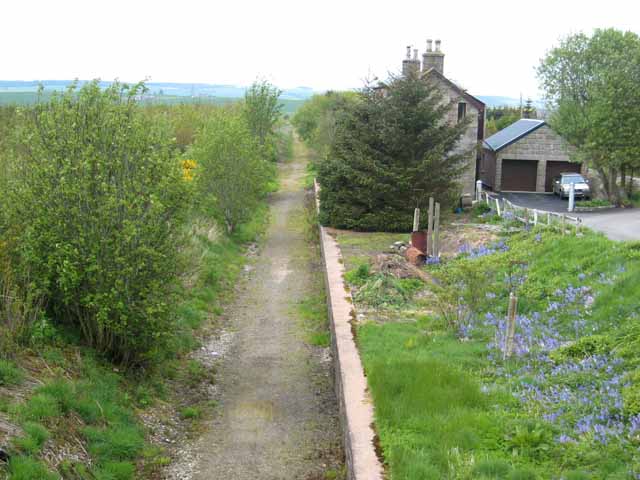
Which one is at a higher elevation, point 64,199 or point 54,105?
point 54,105

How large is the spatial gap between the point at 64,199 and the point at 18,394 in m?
2.70

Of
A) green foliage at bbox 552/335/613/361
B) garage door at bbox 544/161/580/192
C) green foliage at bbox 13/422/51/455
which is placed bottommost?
green foliage at bbox 13/422/51/455

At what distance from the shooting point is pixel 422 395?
8.24 m

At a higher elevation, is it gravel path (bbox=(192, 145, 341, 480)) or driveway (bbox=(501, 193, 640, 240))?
driveway (bbox=(501, 193, 640, 240))

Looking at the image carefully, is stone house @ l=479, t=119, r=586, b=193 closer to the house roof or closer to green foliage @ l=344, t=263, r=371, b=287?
the house roof

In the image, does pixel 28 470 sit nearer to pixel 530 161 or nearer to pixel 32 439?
pixel 32 439

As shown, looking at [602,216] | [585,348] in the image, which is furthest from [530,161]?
[585,348]

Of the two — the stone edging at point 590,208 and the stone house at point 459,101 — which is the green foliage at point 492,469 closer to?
the stone house at point 459,101

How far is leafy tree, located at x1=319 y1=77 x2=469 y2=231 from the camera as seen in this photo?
23.6 m

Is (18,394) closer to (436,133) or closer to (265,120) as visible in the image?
(436,133)

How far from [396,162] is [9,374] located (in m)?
17.5

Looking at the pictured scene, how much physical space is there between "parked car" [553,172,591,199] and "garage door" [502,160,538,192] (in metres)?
2.00

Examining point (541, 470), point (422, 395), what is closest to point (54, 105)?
point (422, 395)

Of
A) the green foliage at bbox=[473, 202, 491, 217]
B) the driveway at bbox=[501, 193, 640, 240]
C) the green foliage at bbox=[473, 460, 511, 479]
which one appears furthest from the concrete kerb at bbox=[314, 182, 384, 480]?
the green foliage at bbox=[473, 202, 491, 217]
